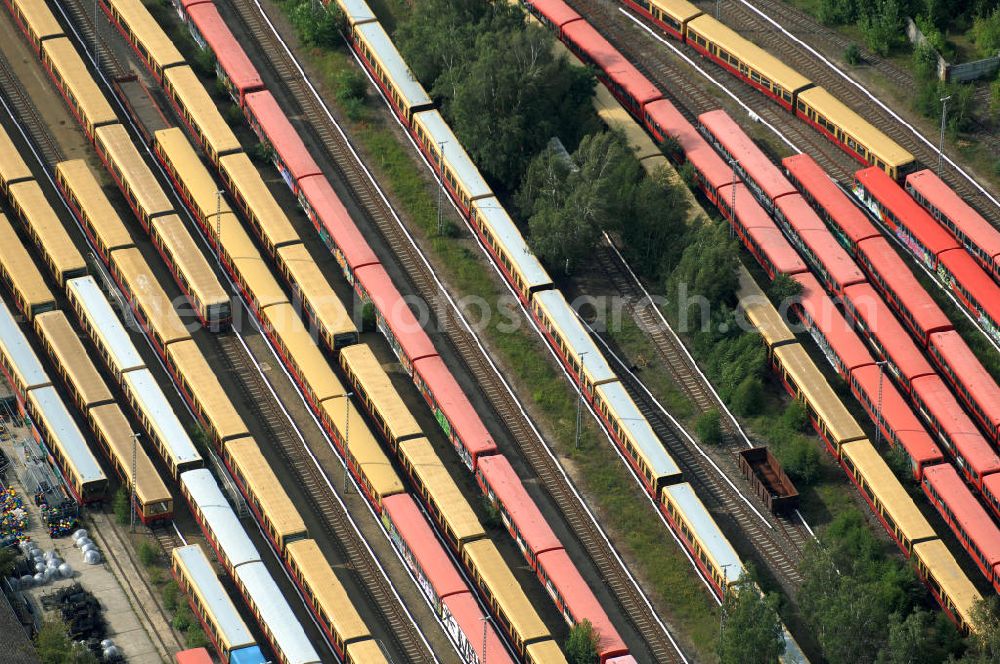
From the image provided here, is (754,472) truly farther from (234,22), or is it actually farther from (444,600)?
(234,22)

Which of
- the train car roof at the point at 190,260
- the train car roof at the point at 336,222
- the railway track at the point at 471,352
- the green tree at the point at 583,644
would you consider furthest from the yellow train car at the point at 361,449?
the green tree at the point at 583,644

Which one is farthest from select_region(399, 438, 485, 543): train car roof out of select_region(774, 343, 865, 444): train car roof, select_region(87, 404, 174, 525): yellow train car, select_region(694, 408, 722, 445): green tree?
select_region(774, 343, 865, 444): train car roof

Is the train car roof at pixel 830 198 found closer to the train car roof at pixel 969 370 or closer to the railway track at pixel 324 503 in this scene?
the train car roof at pixel 969 370

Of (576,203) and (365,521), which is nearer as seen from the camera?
(365,521)

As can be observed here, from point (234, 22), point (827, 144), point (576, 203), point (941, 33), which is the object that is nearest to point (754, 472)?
point (576, 203)

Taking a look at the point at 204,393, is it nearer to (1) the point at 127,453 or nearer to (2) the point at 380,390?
(1) the point at 127,453

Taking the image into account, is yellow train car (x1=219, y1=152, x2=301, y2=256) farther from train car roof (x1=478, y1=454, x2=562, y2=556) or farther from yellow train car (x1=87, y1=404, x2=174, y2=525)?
train car roof (x1=478, y1=454, x2=562, y2=556)

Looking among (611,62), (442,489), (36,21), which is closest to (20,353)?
(442,489)
